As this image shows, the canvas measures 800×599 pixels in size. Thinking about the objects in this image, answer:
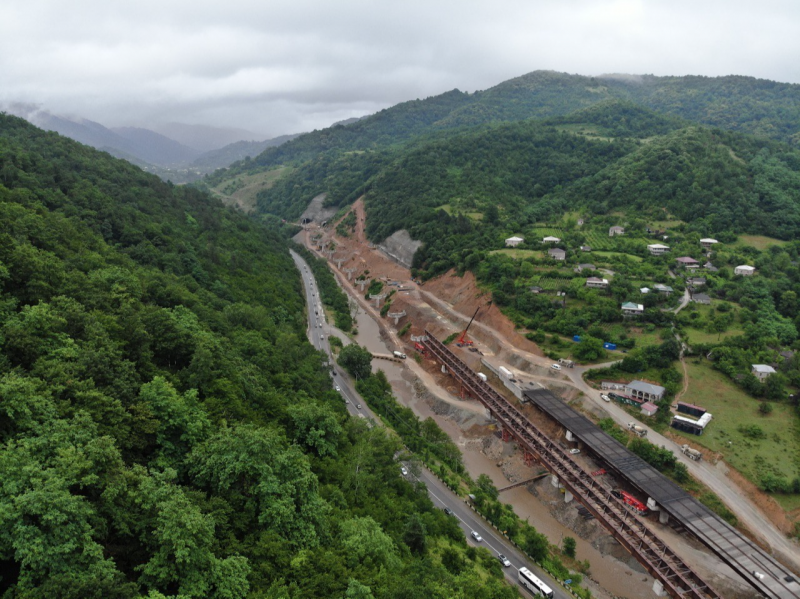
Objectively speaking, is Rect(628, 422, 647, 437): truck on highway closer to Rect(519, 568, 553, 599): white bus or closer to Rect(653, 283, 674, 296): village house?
Rect(519, 568, 553, 599): white bus

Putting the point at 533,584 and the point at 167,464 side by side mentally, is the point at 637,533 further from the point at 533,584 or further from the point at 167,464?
the point at 167,464

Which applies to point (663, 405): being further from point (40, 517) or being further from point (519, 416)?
point (40, 517)

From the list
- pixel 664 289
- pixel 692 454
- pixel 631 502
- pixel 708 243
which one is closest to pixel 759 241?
pixel 708 243

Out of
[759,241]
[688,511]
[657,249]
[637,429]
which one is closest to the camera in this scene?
[688,511]

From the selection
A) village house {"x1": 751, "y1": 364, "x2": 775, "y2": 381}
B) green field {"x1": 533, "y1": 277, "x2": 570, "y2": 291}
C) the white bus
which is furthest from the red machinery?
green field {"x1": 533, "y1": 277, "x2": 570, "y2": 291}

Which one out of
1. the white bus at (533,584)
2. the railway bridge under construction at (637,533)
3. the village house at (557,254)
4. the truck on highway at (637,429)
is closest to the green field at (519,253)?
the village house at (557,254)

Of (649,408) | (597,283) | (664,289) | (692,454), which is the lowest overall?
(692,454)

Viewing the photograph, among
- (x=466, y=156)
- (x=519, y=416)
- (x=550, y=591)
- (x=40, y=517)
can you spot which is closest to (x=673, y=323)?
(x=519, y=416)
